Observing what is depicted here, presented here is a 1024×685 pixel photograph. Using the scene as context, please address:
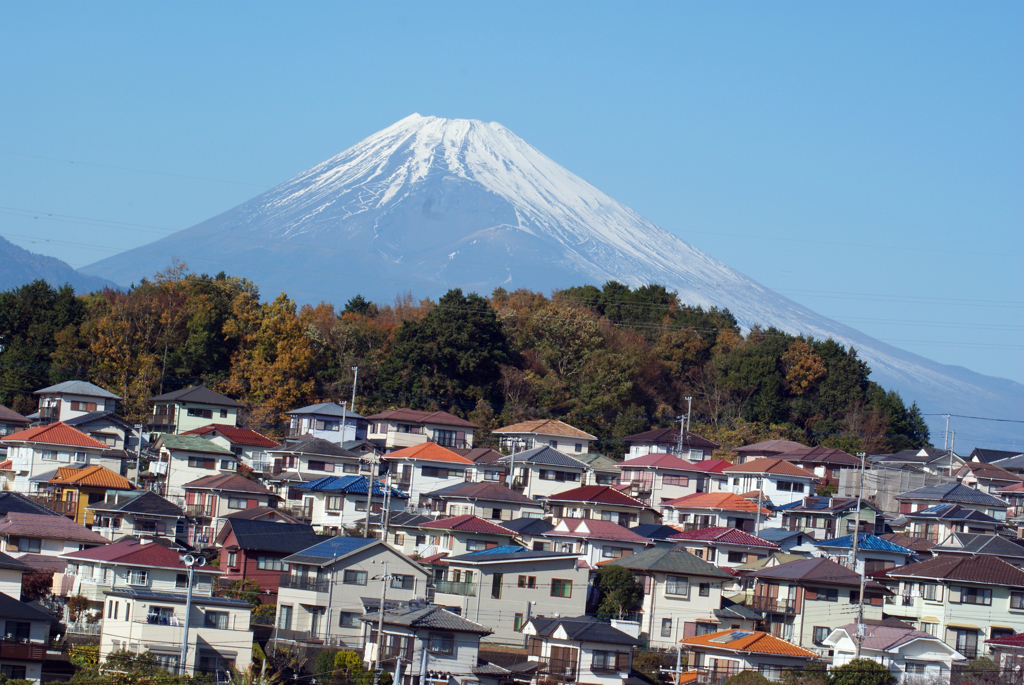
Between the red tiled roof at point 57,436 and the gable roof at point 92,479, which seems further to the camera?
the red tiled roof at point 57,436

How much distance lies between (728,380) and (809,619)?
2768cm

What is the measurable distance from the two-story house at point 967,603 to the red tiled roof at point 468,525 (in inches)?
405

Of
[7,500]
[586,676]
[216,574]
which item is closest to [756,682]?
[586,676]

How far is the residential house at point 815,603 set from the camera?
26625 mm

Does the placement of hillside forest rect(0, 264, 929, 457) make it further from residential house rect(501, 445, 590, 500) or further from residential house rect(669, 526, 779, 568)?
residential house rect(669, 526, 779, 568)

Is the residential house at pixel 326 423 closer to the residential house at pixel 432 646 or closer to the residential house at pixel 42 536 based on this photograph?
the residential house at pixel 42 536

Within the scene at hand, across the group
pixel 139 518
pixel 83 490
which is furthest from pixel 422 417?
pixel 139 518

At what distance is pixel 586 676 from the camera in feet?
75.3

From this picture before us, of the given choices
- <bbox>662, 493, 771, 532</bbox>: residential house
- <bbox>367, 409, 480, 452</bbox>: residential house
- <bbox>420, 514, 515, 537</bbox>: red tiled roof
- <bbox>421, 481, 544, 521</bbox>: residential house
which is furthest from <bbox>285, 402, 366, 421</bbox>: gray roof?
<bbox>662, 493, 771, 532</bbox>: residential house

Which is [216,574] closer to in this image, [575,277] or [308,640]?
[308,640]

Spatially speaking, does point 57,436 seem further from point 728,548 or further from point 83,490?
point 728,548

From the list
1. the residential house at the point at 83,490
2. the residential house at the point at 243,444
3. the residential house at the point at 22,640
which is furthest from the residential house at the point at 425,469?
the residential house at the point at 22,640

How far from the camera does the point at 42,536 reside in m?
27.2

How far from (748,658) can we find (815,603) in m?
4.43
